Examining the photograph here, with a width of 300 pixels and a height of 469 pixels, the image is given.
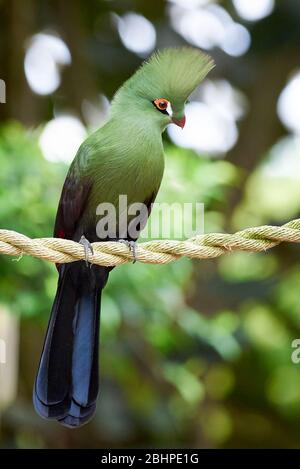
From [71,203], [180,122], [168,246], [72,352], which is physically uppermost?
[180,122]

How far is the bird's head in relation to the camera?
170 cm

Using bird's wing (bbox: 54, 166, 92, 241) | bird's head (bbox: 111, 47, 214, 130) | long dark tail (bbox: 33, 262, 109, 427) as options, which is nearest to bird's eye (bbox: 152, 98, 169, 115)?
bird's head (bbox: 111, 47, 214, 130)

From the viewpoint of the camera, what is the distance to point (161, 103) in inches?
69.1

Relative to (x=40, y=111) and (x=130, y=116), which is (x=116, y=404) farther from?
(x=130, y=116)

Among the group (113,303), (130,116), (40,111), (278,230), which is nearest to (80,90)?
(40,111)

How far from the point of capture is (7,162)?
9.73 ft

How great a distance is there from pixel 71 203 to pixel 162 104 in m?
0.37

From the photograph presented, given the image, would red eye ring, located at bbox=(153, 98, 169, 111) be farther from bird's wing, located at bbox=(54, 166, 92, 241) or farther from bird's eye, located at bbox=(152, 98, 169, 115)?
bird's wing, located at bbox=(54, 166, 92, 241)

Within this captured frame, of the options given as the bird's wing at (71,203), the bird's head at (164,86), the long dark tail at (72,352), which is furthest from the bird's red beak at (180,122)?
the long dark tail at (72,352)

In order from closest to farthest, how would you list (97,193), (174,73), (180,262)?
(174,73), (97,193), (180,262)

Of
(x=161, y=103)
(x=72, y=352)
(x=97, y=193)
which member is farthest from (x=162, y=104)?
(x=72, y=352)

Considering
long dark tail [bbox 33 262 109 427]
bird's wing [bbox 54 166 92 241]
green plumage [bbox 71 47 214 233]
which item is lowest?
long dark tail [bbox 33 262 109 427]

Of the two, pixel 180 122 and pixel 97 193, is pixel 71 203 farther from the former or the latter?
pixel 180 122

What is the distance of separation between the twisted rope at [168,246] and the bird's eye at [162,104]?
1.16 feet
